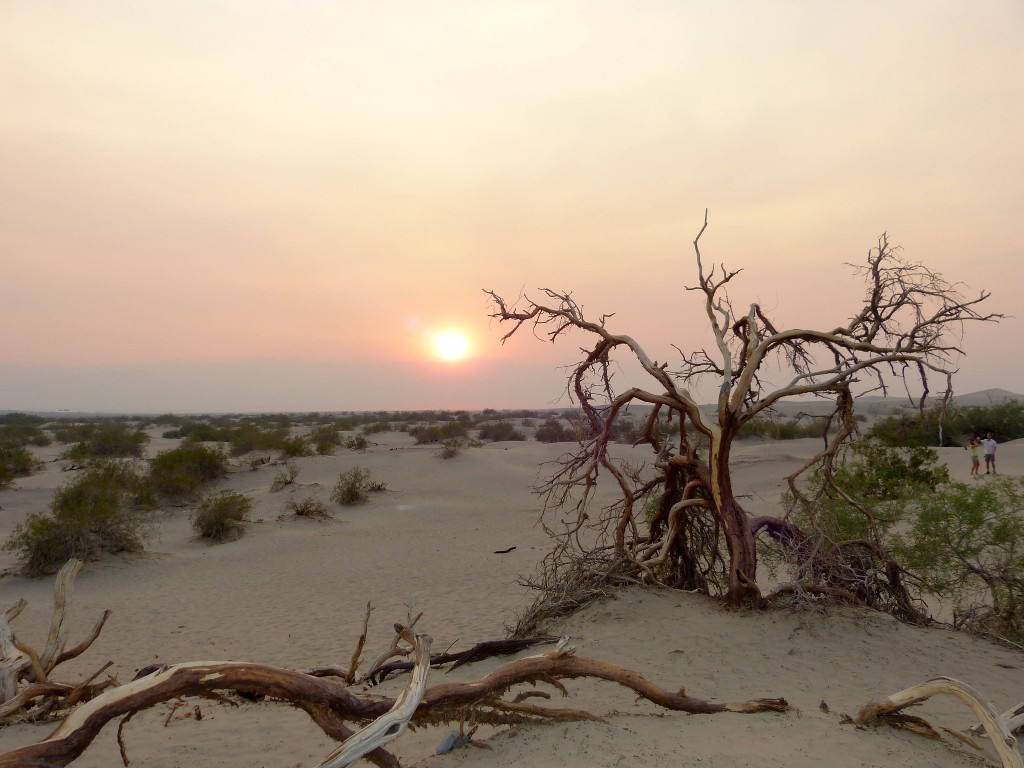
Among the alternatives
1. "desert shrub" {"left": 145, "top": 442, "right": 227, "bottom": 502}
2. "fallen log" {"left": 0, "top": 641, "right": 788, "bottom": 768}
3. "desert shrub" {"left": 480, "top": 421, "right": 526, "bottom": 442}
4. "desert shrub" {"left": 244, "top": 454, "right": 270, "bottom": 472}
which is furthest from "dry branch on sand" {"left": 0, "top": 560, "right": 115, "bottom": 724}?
"desert shrub" {"left": 480, "top": 421, "right": 526, "bottom": 442}

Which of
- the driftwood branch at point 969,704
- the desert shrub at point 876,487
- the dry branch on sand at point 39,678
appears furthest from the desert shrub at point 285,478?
the driftwood branch at point 969,704

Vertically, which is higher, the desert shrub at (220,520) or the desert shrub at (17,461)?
the desert shrub at (17,461)

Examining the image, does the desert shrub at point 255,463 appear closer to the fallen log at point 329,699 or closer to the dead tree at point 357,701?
the fallen log at point 329,699

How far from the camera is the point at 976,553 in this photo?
7.16m

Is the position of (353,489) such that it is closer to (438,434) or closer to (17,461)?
(17,461)

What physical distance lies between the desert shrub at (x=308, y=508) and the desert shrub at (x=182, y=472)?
344cm

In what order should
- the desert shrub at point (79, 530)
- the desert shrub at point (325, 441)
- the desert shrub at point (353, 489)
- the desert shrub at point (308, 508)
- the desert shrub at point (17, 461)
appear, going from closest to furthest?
the desert shrub at point (79, 530)
the desert shrub at point (308, 508)
the desert shrub at point (353, 489)
the desert shrub at point (17, 461)
the desert shrub at point (325, 441)

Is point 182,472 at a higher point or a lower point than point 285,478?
higher

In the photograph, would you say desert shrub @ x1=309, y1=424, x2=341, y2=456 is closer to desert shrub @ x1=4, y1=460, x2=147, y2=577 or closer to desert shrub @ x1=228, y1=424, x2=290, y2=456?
desert shrub @ x1=228, y1=424, x2=290, y2=456

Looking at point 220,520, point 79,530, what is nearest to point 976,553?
point 79,530

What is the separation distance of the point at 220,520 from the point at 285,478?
21.5 ft

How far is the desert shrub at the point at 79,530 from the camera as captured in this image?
1228 centimetres

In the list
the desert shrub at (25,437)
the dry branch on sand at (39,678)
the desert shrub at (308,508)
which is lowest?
the desert shrub at (308,508)

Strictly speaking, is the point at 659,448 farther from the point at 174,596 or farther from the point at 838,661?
the point at 174,596
